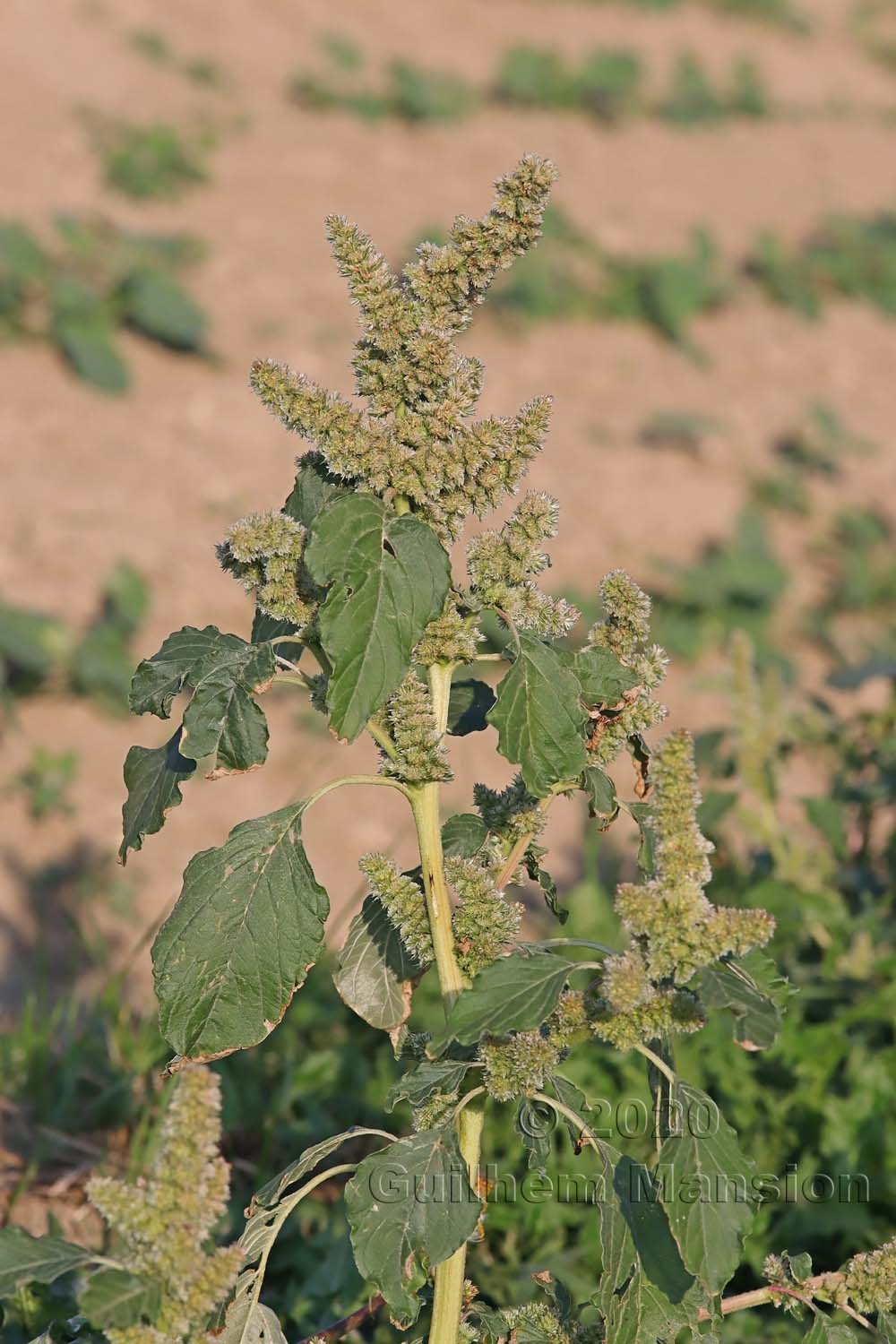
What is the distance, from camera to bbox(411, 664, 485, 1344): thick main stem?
163cm

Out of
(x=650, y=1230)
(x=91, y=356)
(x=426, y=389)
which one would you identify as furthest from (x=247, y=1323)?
(x=91, y=356)

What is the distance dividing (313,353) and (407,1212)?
5904mm

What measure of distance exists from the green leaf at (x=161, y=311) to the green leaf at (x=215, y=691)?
5.32 meters

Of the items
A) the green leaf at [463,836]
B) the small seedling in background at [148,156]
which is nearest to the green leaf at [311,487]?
the green leaf at [463,836]

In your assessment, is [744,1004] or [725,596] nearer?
[744,1004]

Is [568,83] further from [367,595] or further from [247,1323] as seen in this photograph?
[247,1323]

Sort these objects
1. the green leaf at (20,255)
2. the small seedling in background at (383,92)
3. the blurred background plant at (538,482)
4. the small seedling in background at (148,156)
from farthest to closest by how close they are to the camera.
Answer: the small seedling in background at (383,92) → the small seedling in background at (148,156) → the green leaf at (20,255) → the blurred background plant at (538,482)

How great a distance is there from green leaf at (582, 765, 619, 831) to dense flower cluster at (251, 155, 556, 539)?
32 centimetres

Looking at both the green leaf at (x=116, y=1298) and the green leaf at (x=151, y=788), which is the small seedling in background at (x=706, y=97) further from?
A: the green leaf at (x=116, y=1298)

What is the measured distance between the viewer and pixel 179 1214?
4.49 feet

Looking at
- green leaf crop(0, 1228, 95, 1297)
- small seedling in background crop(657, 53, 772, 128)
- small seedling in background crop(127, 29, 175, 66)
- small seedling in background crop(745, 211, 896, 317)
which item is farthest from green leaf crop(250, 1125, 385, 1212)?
small seedling in background crop(657, 53, 772, 128)

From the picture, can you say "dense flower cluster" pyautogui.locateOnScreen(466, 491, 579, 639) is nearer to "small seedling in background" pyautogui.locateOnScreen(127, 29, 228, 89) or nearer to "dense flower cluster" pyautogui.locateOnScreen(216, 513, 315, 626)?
"dense flower cluster" pyautogui.locateOnScreen(216, 513, 315, 626)

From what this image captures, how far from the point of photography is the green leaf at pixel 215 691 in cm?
152

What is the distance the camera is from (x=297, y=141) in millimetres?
9266
